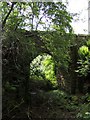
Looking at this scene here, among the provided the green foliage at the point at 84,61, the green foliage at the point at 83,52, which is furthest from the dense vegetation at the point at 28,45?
the green foliage at the point at 83,52

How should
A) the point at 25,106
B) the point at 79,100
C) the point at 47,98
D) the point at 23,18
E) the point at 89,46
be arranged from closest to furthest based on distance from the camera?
1. the point at 23,18
2. the point at 25,106
3. the point at 47,98
4. the point at 79,100
5. the point at 89,46

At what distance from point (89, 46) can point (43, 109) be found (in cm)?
447

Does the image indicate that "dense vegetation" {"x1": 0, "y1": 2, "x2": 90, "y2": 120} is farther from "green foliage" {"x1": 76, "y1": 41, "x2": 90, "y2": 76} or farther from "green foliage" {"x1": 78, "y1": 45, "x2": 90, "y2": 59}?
"green foliage" {"x1": 78, "y1": 45, "x2": 90, "y2": 59}

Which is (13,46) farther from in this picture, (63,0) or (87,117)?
(87,117)

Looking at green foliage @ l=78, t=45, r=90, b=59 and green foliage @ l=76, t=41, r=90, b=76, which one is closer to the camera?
green foliage @ l=76, t=41, r=90, b=76

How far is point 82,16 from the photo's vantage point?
16.4 feet

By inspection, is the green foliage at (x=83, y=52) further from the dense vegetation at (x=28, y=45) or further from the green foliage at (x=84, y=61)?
the dense vegetation at (x=28, y=45)

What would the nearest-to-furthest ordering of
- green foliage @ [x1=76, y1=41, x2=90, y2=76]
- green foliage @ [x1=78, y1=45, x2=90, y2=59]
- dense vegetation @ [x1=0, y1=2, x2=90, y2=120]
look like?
dense vegetation @ [x1=0, y1=2, x2=90, y2=120] < green foliage @ [x1=76, y1=41, x2=90, y2=76] < green foliage @ [x1=78, y1=45, x2=90, y2=59]

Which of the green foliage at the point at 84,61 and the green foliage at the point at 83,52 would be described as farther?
the green foliage at the point at 83,52

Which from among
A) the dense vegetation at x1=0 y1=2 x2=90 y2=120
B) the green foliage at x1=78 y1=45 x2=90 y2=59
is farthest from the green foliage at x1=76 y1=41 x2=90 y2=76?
the dense vegetation at x1=0 y1=2 x2=90 y2=120

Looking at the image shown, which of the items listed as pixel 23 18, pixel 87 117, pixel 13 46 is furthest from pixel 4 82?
pixel 87 117

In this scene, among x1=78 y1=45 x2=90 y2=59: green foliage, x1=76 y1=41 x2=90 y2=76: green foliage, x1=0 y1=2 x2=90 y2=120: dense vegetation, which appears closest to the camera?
x1=0 y1=2 x2=90 y2=120: dense vegetation

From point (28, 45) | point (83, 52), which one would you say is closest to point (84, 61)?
point (83, 52)

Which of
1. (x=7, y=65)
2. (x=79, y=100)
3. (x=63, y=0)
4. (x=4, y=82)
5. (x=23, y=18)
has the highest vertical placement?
(x=63, y=0)
